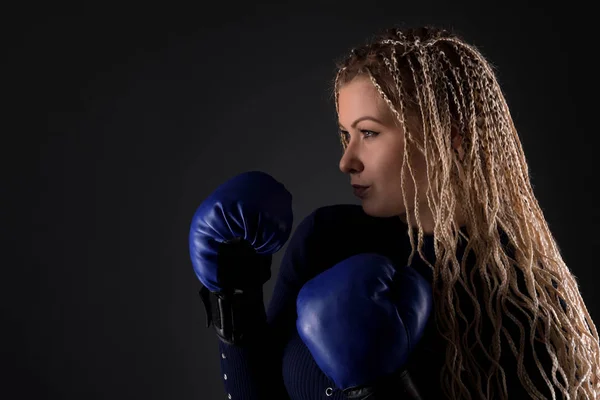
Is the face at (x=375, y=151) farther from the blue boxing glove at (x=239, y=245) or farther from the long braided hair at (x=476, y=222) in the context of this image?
the blue boxing glove at (x=239, y=245)

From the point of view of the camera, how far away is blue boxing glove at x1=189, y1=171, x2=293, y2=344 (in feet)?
4.32

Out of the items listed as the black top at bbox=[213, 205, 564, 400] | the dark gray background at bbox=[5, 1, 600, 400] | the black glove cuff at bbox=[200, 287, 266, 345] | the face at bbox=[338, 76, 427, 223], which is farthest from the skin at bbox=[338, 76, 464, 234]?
the dark gray background at bbox=[5, 1, 600, 400]

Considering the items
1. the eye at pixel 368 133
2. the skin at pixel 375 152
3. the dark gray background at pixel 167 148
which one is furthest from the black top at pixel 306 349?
the dark gray background at pixel 167 148

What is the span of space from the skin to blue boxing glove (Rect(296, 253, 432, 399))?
19 cm

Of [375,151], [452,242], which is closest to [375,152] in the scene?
[375,151]

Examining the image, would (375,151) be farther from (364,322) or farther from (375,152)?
(364,322)

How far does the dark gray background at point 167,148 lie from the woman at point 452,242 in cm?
106

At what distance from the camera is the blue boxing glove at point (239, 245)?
1.32 metres

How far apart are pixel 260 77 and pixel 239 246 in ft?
4.04

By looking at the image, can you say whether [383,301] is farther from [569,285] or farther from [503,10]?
[503,10]

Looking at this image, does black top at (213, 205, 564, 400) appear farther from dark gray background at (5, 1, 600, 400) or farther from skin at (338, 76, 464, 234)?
dark gray background at (5, 1, 600, 400)

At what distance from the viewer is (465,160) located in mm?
1331

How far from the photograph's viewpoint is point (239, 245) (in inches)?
52.7

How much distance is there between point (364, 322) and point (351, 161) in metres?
0.34
